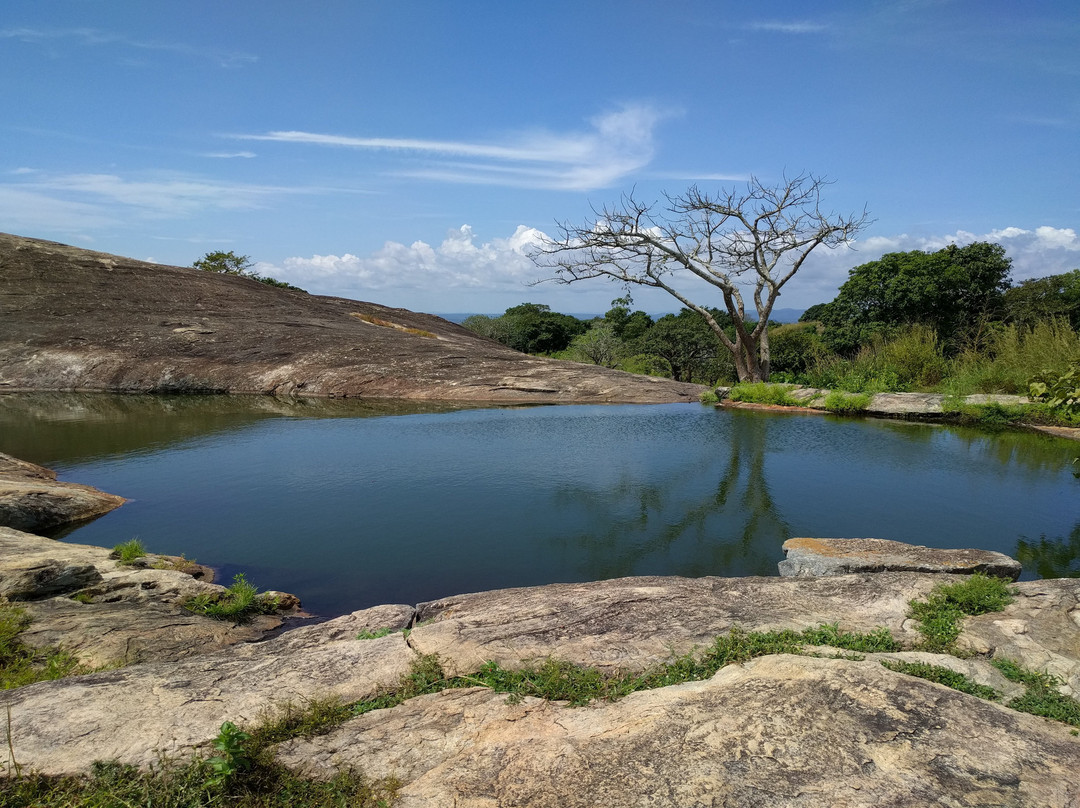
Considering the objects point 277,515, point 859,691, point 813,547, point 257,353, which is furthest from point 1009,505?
point 257,353

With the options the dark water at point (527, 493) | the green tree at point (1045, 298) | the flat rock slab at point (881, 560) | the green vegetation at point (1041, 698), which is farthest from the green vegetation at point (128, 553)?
the green tree at point (1045, 298)

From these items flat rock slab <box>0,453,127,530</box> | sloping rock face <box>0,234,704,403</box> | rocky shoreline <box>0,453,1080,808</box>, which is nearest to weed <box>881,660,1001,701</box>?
rocky shoreline <box>0,453,1080,808</box>

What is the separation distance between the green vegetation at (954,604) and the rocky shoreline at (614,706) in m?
0.08

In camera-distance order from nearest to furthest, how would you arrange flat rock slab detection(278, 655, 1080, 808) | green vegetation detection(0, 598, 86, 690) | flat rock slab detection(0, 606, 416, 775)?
flat rock slab detection(278, 655, 1080, 808) < flat rock slab detection(0, 606, 416, 775) < green vegetation detection(0, 598, 86, 690)

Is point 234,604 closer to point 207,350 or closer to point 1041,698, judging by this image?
point 1041,698

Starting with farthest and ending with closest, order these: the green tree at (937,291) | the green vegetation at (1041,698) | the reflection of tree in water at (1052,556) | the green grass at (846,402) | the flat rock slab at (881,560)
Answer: the green tree at (937,291) → the green grass at (846,402) → the reflection of tree in water at (1052,556) → the flat rock slab at (881,560) → the green vegetation at (1041,698)

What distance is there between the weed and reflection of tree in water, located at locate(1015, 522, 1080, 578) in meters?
4.28

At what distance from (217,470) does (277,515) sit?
3072 millimetres

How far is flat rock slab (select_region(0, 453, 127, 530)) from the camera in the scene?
7.62 m

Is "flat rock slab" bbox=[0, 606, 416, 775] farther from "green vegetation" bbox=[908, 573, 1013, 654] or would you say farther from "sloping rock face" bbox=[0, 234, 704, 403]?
"sloping rock face" bbox=[0, 234, 704, 403]

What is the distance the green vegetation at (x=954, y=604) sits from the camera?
4234 millimetres

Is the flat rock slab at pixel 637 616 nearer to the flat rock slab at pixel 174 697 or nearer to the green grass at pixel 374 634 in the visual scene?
the green grass at pixel 374 634

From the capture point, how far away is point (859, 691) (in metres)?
3.32

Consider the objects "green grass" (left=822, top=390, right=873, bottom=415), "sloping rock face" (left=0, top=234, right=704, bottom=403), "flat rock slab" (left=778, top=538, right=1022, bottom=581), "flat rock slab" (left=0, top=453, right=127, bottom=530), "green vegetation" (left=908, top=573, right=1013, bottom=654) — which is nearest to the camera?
"green vegetation" (left=908, top=573, right=1013, bottom=654)
